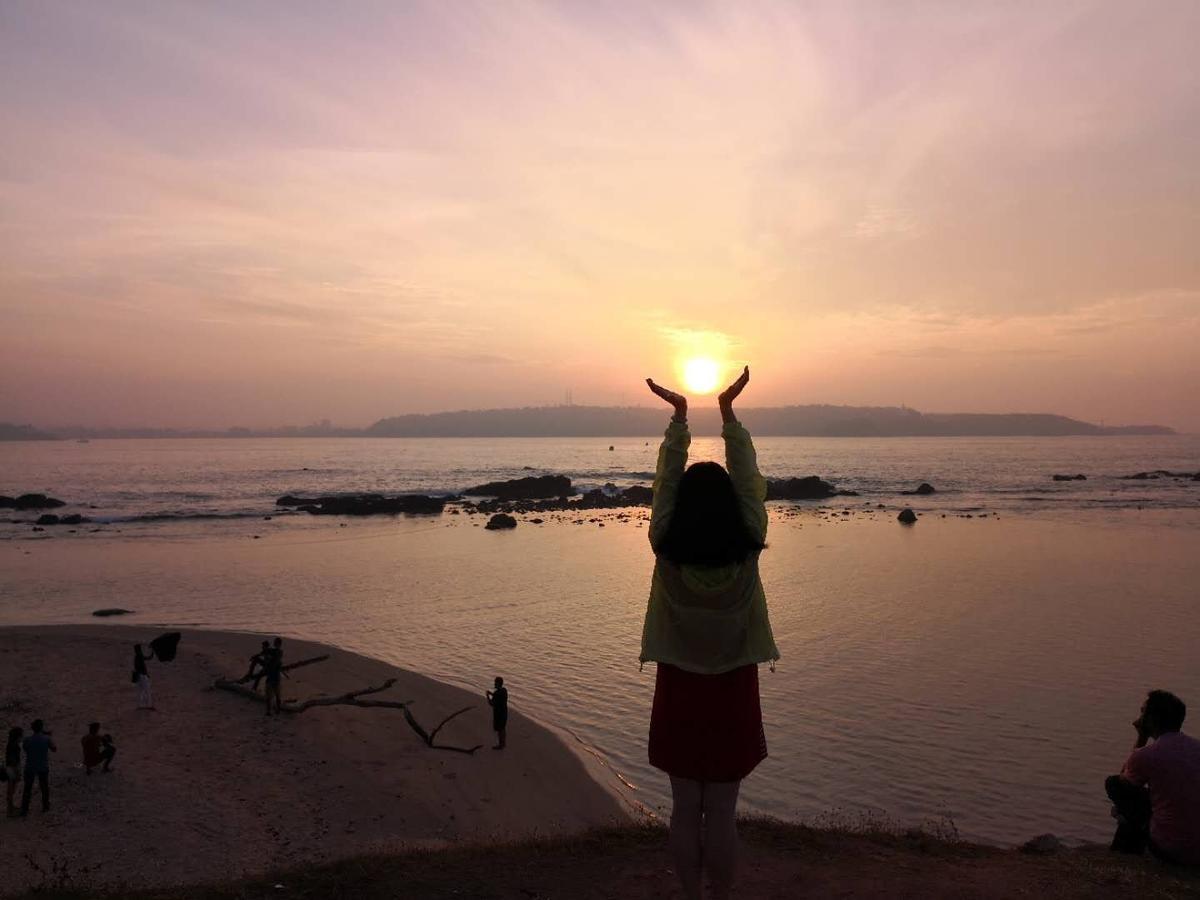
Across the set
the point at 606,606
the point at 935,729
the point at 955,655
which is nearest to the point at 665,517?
the point at 935,729

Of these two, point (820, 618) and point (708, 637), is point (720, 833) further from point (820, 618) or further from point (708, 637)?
point (820, 618)

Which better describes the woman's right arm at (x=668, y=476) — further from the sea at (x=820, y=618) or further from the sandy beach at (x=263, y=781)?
the sea at (x=820, y=618)

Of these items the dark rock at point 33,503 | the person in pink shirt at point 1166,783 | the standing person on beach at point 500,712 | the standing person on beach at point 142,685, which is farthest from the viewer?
the dark rock at point 33,503

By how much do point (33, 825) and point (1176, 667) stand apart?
1988cm

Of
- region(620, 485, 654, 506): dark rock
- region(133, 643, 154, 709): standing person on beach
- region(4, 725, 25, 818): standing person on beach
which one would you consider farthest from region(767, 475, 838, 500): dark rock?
region(4, 725, 25, 818): standing person on beach

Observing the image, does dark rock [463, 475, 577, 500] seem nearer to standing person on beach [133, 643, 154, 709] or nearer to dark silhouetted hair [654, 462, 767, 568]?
standing person on beach [133, 643, 154, 709]

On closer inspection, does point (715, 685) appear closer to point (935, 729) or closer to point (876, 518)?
point (935, 729)

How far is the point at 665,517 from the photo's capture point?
153 inches

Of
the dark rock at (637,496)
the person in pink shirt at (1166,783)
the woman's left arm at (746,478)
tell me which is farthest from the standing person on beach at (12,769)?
the dark rock at (637,496)

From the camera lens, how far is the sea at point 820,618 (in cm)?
1189

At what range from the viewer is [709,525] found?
3.75 metres

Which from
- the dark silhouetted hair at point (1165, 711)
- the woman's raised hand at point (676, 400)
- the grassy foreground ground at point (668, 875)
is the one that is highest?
the woman's raised hand at point (676, 400)

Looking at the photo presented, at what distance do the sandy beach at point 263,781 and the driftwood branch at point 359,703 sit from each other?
0.44 ft

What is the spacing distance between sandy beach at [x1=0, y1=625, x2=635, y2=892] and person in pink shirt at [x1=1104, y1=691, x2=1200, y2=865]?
577 centimetres
